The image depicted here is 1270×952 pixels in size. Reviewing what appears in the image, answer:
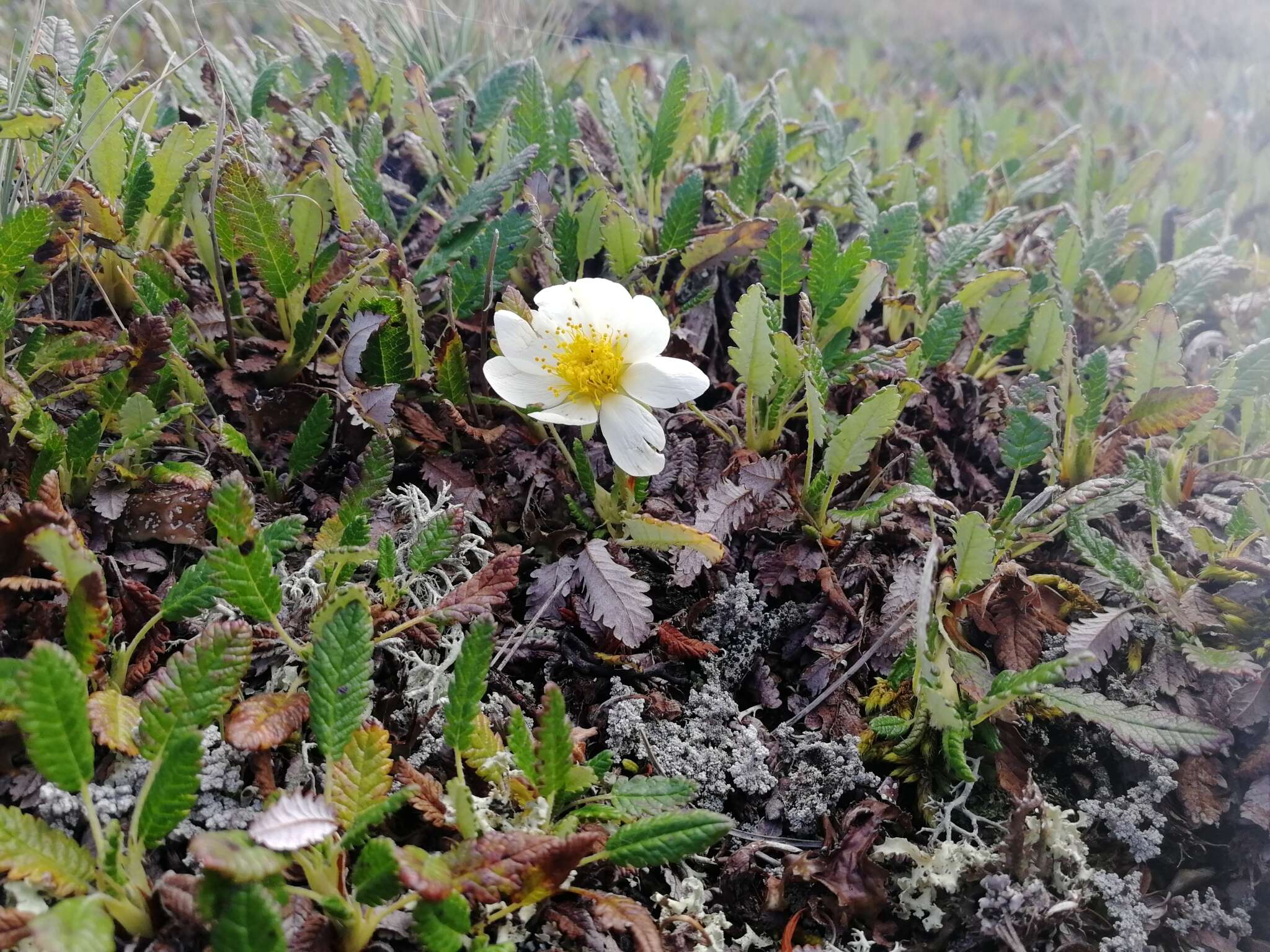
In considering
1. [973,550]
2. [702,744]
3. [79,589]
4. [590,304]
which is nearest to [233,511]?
[79,589]

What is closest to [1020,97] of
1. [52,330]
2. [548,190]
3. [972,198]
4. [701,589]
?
[972,198]

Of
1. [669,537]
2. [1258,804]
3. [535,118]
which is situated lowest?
[1258,804]

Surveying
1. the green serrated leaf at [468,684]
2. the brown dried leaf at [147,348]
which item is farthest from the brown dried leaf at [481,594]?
the brown dried leaf at [147,348]

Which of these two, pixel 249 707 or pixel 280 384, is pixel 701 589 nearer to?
pixel 249 707

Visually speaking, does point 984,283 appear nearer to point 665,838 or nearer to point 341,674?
point 665,838

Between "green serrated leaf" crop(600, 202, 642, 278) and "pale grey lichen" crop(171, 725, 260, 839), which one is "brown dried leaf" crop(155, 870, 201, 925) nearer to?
"pale grey lichen" crop(171, 725, 260, 839)
